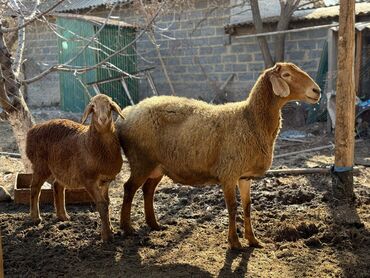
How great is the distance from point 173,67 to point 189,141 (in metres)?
12.5

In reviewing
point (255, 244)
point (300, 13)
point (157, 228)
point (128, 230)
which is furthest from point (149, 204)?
point (300, 13)

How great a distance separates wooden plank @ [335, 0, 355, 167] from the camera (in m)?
6.14

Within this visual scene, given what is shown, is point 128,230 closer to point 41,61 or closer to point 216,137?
point 216,137

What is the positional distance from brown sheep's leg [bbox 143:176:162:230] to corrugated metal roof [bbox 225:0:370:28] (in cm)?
1029

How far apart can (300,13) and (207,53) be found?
10.9 ft

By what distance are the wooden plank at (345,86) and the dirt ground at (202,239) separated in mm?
672

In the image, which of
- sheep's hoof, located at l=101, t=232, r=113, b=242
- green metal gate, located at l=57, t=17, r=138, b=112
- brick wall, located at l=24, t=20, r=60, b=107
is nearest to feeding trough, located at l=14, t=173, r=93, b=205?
sheep's hoof, located at l=101, t=232, r=113, b=242

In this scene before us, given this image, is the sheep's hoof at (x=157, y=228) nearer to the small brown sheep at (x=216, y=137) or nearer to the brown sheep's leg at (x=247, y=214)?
the small brown sheep at (x=216, y=137)

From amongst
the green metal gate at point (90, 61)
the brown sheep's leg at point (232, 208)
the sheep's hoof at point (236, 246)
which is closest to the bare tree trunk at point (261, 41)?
the green metal gate at point (90, 61)

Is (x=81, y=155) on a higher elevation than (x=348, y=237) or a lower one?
higher

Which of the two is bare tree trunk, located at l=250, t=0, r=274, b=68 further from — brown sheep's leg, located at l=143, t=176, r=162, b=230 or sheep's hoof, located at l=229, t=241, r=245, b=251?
sheep's hoof, located at l=229, t=241, r=245, b=251

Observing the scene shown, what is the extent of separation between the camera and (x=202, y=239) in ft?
17.4

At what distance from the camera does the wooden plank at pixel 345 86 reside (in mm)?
6137

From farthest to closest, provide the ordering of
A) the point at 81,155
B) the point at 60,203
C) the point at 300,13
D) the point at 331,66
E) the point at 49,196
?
the point at 300,13, the point at 331,66, the point at 49,196, the point at 60,203, the point at 81,155
